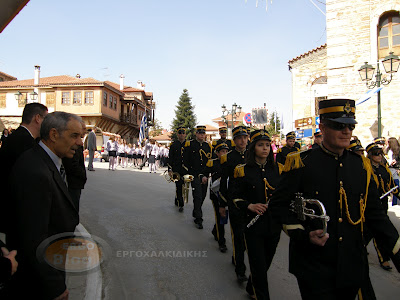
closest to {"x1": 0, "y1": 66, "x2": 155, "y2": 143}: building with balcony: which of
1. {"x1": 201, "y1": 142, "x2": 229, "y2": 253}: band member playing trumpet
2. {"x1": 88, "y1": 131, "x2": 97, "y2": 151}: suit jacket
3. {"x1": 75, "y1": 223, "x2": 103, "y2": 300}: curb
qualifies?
{"x1": 88, "y1": 131, "x2": 97, "y2": 151}: suit jacket

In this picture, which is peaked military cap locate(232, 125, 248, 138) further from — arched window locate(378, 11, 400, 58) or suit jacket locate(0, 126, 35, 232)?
arched window locate(378, 11, 400, 58)

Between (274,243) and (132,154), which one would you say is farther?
(132,154)

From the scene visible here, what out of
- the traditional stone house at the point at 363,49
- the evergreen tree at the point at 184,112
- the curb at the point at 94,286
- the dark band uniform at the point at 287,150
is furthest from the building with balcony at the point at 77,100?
the curb at the point at 94,286

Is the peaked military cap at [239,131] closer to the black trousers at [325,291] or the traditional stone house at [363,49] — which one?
the black trousers at [325,291]

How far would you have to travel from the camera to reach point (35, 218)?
6.17 feet

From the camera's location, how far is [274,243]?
3742 millimetres

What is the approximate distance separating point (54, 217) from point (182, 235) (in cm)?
453

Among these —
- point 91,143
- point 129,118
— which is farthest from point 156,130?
point 91,143

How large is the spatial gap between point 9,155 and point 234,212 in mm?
→ 2864

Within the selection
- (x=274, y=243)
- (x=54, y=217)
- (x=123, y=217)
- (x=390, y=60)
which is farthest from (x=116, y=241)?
(x=390, y=60)

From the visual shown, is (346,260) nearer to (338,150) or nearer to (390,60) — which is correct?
(338,150)

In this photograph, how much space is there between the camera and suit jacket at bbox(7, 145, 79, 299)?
1857 mm

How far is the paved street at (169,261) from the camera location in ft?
13.4

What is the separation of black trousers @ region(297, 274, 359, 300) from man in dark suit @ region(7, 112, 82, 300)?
5.50ft
